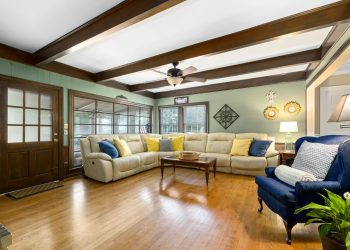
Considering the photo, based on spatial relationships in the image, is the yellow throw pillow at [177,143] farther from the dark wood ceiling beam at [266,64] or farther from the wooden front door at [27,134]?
the wooden front door at [27,134]

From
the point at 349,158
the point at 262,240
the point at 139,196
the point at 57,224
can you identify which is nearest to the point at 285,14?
the point at 349,158

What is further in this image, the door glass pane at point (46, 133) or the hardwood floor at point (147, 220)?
Result: the door glass pane at point (46, 133)

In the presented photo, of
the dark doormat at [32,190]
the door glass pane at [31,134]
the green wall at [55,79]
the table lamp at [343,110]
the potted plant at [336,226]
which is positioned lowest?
the dark doormat at [32,190]

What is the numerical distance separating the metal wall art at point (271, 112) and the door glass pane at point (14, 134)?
5645 mm

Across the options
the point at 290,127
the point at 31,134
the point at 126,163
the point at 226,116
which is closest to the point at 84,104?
the point at 31,134

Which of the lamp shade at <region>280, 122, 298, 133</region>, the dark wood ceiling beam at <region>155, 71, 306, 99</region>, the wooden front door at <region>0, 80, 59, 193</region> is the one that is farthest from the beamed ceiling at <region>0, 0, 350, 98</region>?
the lamp shade at <region>280, 122, 298, 133</region>

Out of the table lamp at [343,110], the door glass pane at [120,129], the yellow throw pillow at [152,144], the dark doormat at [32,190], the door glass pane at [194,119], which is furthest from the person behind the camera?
the door glass pane at [194,119]

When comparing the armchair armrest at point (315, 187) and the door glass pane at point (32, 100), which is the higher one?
the door glass pane at point (32, 100)

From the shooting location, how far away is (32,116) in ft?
11.7

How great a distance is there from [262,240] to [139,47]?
10.4ft

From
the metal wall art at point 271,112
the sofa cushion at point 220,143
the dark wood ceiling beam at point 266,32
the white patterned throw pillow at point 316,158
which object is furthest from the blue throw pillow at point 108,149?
the metal wall art at point 271,112

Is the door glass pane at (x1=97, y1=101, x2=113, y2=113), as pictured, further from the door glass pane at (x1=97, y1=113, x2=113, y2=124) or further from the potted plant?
the potted plant

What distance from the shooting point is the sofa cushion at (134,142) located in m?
4.96

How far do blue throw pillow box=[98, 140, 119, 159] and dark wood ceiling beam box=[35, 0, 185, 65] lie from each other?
1.94 meters
